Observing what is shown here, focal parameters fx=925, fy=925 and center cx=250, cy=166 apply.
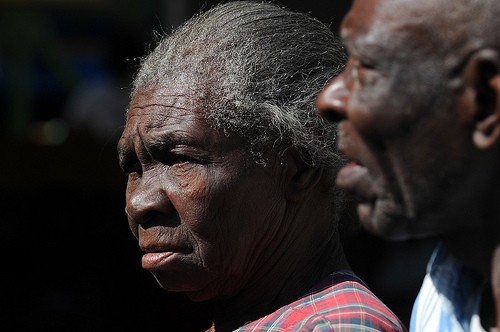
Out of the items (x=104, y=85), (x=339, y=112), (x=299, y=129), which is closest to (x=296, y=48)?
(x=299, y=129)

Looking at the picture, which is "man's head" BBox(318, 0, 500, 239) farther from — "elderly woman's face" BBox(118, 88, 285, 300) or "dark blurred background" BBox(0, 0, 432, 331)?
"dark blurred background" BBox(0, 0, 432, 331)

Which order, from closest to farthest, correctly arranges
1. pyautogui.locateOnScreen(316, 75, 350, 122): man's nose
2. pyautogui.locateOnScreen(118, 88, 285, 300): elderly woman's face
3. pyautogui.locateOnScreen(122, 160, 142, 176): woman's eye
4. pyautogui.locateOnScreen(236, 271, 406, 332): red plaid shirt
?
pyautogui.locateOnScreen(316, 75, 350, 122): man's nose → pyautogui.locateOnScreen(236, 271, 406, 332): red plaid shirt → pyautogui.locateOnScreen(118, 88, 285, 300): elderly woman's face → pyautogui.locateOnScreen(122, 160, 142, 176): woman's eye

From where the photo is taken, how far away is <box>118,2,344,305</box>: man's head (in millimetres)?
2133

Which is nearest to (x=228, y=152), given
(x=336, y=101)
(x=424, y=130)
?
(x=336, y=101)

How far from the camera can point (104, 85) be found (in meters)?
6.01

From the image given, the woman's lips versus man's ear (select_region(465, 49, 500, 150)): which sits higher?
man's ear (select_region(465, 49, 500, 150))

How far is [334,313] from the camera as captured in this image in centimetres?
206

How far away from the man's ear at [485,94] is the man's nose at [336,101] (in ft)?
0.76

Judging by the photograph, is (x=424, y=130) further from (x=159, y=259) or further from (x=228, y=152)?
(x=159, y=259)

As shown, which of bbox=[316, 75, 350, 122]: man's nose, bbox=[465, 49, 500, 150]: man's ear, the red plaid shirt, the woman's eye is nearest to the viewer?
bbox=[465, 49, 500, 150]: man's ear

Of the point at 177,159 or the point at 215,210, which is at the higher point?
the point at 177,159

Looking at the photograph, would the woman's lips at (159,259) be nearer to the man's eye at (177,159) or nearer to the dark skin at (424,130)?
the man's eye at (177,159)

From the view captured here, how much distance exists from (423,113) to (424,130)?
0.09 feet


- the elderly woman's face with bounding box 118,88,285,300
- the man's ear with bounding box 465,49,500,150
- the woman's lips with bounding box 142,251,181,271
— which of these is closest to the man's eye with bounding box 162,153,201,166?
the elderly woman's face with bounding box 118,88,285,300
